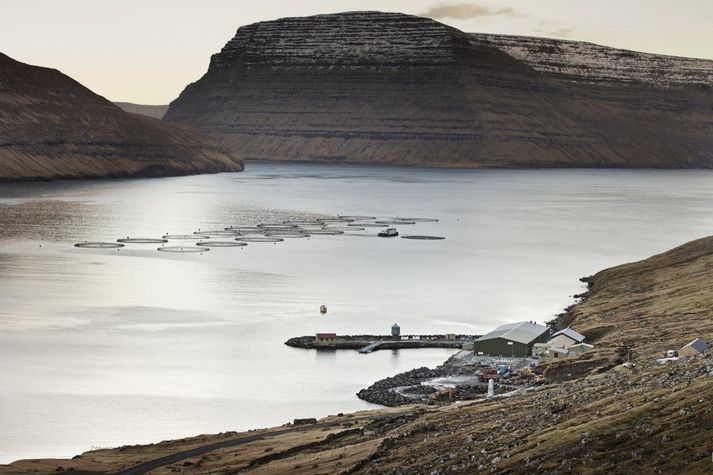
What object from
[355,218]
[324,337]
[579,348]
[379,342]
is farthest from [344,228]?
[579,348]

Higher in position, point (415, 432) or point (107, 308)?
point (107, 308)

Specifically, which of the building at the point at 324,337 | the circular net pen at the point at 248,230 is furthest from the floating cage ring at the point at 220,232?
the building at the point at 324,337

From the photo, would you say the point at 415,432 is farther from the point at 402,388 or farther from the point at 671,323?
the point at 671,323

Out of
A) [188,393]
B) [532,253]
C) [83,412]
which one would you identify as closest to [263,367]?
[188,393]

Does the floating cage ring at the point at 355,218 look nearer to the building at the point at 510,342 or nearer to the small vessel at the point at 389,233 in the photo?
the small vessel at the point at 389,233

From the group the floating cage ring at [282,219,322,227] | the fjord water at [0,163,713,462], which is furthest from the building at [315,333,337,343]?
the floating cage ring at [282,219,322,227]

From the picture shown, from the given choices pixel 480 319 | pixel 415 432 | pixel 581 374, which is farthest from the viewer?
pixel 480 319
